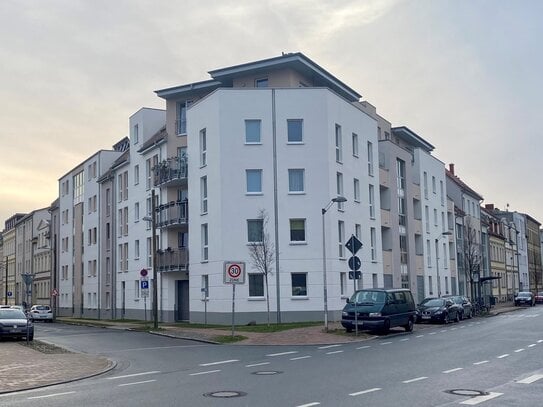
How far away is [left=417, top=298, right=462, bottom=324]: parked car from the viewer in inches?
1380

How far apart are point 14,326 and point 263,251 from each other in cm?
1320

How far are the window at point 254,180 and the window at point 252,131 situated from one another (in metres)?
1.82

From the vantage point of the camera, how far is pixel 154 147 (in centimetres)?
4728

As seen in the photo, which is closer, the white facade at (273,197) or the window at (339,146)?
the white facade at (273,197)

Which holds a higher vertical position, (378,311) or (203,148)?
(203,148)

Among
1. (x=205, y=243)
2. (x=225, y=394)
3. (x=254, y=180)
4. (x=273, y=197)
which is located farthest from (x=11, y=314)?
(x=225, y=394)

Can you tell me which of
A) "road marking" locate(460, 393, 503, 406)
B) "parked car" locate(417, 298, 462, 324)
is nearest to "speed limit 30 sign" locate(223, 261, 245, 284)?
"parked car" locate(417, 298, 462, 324)

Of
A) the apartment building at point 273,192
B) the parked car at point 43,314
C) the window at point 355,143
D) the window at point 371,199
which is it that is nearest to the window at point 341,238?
the apartment building at point 273,192

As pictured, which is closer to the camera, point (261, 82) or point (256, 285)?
point (256, 285)

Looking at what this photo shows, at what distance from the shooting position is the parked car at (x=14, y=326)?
26.9 m

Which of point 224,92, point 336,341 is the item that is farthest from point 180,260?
point 336,341

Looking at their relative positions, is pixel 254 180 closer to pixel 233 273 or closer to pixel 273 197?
pixel 273 197

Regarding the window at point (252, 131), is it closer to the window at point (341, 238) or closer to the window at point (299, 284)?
the window at point (341, 238)

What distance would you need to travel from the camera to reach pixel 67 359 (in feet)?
62.6
